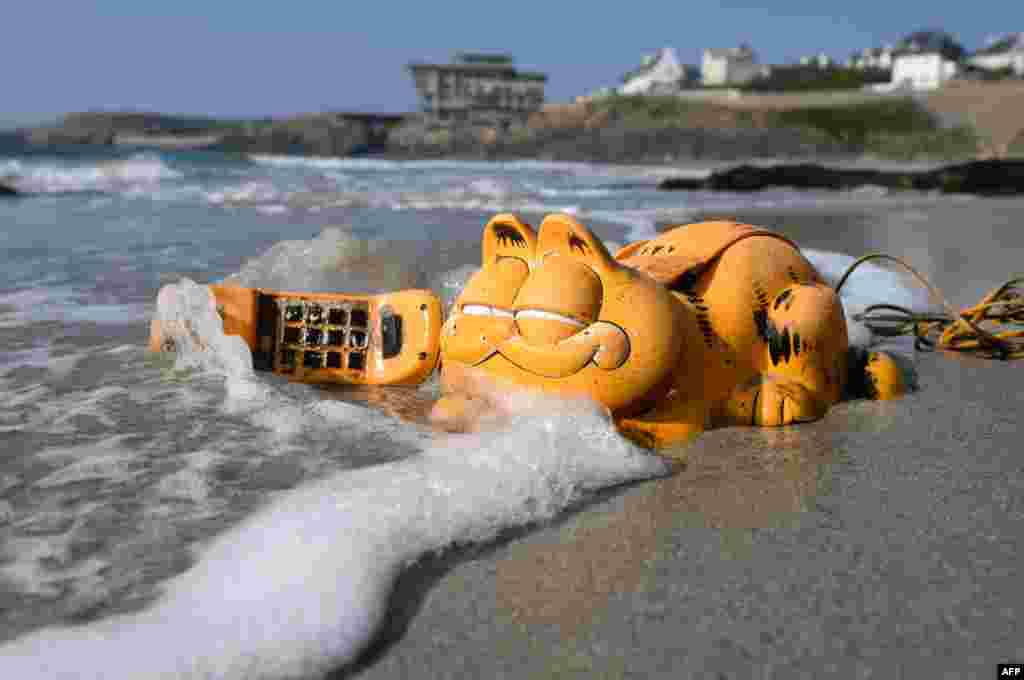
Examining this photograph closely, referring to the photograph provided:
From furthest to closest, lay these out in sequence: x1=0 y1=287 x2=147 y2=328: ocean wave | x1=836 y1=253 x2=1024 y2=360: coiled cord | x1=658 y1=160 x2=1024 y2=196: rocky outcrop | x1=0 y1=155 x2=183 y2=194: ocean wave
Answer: x1=0 y1=155 x2=183 y2=194: ocean wave → x1=658 y1=160 x2=1024 y2=196: rocky outcrop → x1=0 y1=287 x2=147 y2=328: ocean wave → x1=836 y1=253 x2=1024 y2=360: coiled cord

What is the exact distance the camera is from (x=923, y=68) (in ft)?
255

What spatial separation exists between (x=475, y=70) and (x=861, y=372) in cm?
8386

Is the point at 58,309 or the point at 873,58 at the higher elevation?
the point at 873,58

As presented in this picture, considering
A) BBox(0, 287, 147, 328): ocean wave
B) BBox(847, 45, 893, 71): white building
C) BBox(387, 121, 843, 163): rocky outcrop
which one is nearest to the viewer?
BBox(0, 287, 147, 328): ocean wave

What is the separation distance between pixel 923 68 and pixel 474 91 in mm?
38815

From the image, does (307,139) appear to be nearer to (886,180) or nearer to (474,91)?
(474,91)

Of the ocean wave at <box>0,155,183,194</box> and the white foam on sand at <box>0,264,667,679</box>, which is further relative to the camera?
the ocean wave at <box>0,155,183,194</box>

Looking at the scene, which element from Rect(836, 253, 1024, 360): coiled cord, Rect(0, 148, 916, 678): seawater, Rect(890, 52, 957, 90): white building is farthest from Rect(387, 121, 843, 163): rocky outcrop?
Rect(0, 148, 916, 678): seawater

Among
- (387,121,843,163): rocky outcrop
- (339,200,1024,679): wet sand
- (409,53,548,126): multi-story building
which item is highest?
(409,53,548,126): multi-story building

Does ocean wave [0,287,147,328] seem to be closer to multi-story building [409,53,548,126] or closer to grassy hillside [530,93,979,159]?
grassy hillside [530,93,979,159]

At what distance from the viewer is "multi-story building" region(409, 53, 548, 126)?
266 ft

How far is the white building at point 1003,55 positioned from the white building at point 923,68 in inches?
264

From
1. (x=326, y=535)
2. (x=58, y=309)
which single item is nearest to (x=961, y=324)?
(x=326, y=535)

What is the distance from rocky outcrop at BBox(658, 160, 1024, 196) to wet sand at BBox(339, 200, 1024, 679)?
15053mm
